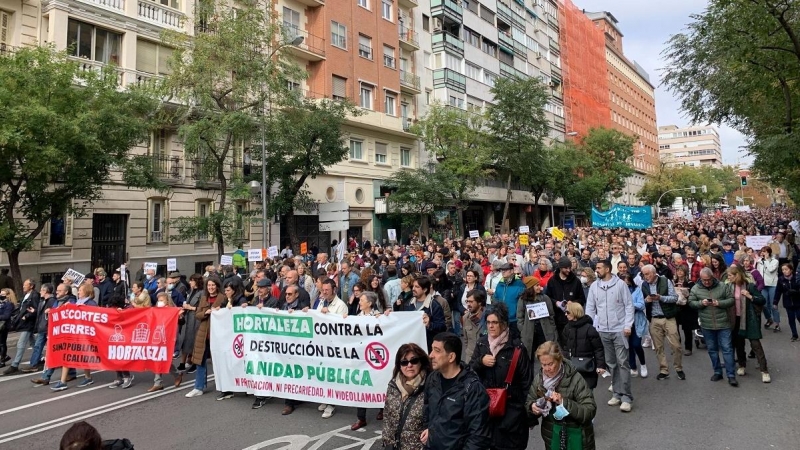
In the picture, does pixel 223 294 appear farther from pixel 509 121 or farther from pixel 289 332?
pixel 509 121

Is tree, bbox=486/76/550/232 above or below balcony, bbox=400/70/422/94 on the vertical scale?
below

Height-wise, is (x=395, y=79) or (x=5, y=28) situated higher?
(x=395, y=79)

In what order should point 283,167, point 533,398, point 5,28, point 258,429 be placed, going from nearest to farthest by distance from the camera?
1. point 533,398
2. point 258,429
3. point 5,28
4. point 283,167

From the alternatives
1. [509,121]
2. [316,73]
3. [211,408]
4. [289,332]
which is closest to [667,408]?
[289,332]

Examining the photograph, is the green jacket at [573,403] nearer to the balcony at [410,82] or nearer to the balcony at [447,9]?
the balcony at [410,82]

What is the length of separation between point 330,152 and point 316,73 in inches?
334

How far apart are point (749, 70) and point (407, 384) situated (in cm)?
1613

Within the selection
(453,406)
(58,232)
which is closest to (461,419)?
(453,406)

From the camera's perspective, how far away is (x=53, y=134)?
13406 mm

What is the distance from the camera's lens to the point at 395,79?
33.9m

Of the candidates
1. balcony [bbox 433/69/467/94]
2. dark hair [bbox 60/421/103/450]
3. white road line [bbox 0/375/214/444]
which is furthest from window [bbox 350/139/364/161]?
dark hair [bbox 60/421/103/450]

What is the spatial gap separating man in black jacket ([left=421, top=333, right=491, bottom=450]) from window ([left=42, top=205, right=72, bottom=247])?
1966 centimetres

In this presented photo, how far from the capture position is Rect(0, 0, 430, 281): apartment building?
18672 mm

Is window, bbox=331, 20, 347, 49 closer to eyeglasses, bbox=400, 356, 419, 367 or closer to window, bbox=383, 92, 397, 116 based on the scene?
window, bbox=383, 92, 397, 116
